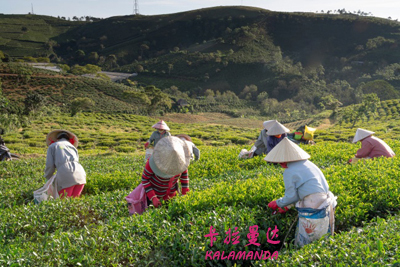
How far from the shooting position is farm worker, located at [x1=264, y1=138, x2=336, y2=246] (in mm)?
4285

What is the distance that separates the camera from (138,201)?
5246mm

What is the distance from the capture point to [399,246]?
149 inches

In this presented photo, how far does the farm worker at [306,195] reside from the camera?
4.29 meters

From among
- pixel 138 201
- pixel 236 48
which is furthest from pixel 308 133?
pixel 236 48

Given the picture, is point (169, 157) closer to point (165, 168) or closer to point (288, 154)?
point (165, 168)

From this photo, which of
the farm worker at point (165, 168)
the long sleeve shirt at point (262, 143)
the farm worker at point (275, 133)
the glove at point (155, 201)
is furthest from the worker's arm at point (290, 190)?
the long sleeve shirt at point (262, 143)

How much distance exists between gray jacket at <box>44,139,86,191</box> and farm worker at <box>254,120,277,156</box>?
524 centimetres

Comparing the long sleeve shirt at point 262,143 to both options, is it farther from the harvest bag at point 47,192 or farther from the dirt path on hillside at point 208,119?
the dirt path on hillside at point 208,119

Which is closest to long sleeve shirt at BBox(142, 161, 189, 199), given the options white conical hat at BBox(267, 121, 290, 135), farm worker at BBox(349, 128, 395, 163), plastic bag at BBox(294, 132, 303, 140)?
white conical hat at BBox(267, 121, 290, 135)

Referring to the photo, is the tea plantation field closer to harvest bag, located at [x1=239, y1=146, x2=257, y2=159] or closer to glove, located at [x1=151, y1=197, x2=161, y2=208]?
glove, located at [x1=151, y1=197, x2=161, y2=208]

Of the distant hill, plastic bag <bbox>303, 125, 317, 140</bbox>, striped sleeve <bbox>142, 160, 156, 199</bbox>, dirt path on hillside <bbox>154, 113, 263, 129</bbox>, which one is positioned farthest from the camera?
the distant hill

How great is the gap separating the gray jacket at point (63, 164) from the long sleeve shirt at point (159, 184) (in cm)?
237

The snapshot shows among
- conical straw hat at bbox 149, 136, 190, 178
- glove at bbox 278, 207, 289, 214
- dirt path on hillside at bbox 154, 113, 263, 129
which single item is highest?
conical straw hat at bbox 149, 136, 190, 178

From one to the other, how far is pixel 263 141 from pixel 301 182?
Answer: 18.3ft
